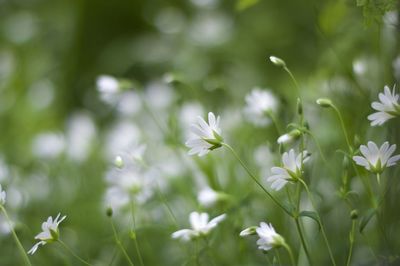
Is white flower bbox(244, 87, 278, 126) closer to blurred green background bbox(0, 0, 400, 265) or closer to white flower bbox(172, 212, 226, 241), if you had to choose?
blurred green background bbox(0, 0, 400, 265)

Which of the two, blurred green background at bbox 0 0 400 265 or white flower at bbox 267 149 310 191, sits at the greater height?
white flower at bbox 267 149 310 191

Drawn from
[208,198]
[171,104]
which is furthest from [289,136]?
[171,104]

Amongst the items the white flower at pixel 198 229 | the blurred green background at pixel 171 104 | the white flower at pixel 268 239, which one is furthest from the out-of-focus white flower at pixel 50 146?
the white flower at pixel 268 239

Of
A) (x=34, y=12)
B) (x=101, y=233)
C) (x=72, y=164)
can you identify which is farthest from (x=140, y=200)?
(x=34, y=12)

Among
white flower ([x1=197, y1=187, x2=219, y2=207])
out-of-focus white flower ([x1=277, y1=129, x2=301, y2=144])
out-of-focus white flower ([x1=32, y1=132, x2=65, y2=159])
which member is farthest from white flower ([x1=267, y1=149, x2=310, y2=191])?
out-of-focus white flower ([x1=32, y1=132, x2=65, y2=159])

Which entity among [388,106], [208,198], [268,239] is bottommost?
[208,198]

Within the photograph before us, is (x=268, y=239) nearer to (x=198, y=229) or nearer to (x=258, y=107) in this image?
(x=198, y=229)

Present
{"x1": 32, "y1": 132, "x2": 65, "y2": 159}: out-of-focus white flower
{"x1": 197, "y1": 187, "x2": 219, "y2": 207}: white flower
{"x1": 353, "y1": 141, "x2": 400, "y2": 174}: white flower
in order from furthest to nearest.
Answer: {"x1": 32, "y1": 132, "x2": 65, "y2": 159}: out-of-focus white flower
{"x1": 197, "y1": 187, "x2": 219, "y2": 207}: white flower
{"x1": 353, "y1": 141, "x2": 400, "y2": 174}: white flower

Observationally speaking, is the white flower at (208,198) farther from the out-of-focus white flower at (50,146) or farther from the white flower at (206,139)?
the out-of-focus white flower at (50,146)

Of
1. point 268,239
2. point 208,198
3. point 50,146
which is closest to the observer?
point 268,239

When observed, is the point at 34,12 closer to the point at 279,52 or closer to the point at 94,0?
the point at 94,0
